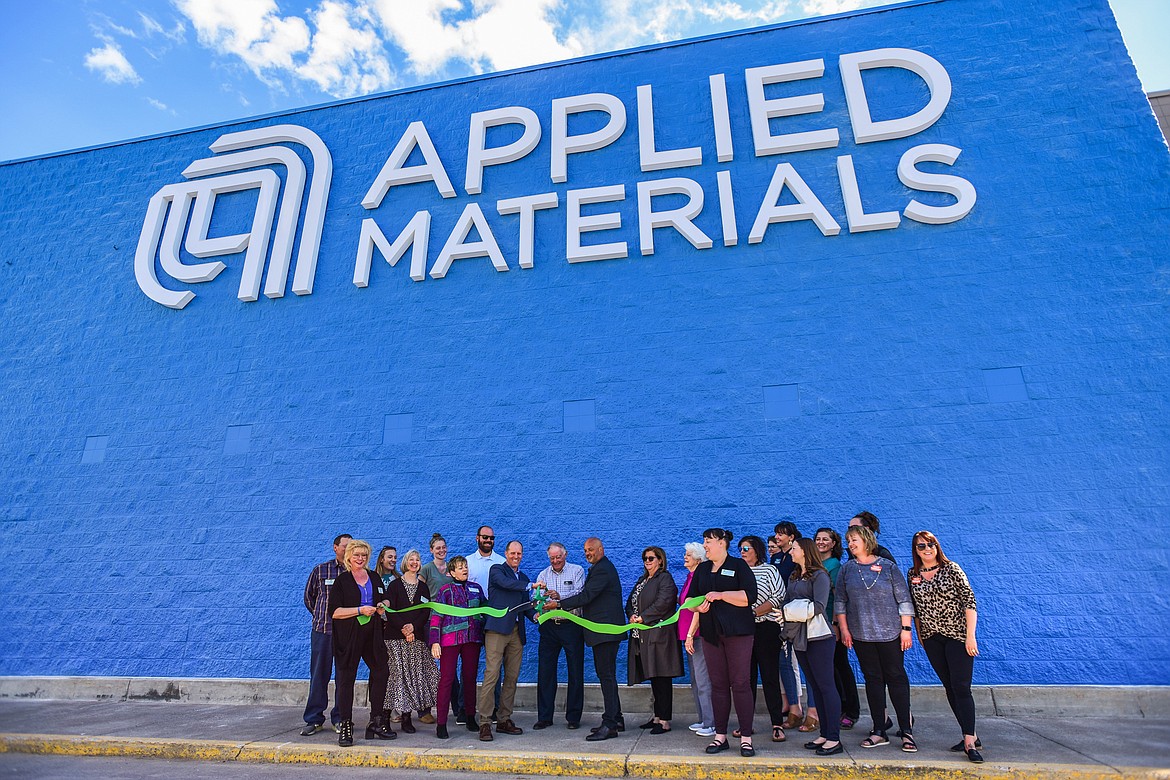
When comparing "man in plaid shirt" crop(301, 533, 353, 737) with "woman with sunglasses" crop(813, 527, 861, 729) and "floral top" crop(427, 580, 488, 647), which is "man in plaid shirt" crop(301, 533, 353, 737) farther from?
"woman with sunglasses" crop(813, 527, 861, 729)

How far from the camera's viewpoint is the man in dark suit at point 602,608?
6.38m

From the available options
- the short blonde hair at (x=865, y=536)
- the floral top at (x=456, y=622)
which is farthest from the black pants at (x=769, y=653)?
the floral top at (x=456, y=622)

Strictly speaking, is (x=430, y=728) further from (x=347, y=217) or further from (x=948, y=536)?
(x=347, y=217)

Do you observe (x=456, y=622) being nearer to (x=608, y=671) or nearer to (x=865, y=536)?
(x=608, y=671)

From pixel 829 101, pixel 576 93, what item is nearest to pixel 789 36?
pixel 829 101

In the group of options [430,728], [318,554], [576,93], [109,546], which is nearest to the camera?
[430,728]

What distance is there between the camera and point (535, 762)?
5.35 m

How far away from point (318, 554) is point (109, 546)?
3.13 m

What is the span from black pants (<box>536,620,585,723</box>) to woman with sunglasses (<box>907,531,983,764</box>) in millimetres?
Result: 3070

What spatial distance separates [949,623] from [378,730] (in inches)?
198

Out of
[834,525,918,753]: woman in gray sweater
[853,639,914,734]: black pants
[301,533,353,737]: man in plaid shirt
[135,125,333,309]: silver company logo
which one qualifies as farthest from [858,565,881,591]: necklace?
[135,125,333,309]: silver company logo

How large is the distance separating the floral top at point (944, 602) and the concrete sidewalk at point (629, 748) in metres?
0.92

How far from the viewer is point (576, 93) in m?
9.86

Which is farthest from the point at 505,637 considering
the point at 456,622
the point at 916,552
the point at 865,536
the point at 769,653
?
the point at 916,552
